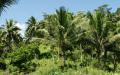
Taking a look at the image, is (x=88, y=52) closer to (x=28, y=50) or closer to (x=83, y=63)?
(x=83, y=63)

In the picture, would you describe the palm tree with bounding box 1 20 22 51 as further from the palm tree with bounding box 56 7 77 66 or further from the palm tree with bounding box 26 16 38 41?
the palm tree with bounding box 56 7 77 66

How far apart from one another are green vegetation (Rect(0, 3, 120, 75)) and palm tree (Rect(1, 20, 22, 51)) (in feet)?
30.9

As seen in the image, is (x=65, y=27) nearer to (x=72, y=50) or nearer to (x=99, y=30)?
(x=99, y=30)

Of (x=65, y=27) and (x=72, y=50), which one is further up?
(x=65, y=27)

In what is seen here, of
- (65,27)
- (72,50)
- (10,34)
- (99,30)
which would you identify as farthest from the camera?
(10,34)

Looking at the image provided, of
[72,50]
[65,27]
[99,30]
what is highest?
[65,27]

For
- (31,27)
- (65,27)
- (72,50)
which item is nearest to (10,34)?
(31,27)

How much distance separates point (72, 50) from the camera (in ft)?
118

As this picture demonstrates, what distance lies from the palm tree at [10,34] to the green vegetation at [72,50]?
30.9 feet

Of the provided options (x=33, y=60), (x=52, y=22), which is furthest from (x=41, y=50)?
(x=52, y=22)

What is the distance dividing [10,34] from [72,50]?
514 inches

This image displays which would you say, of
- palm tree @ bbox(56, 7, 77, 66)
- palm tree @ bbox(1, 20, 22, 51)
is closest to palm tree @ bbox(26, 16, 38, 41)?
palm tree @ bbox(1, 20, 22, 51)

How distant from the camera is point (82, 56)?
1375 inches

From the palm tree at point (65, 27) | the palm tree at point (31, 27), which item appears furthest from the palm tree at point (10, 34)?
the palm tree at point (65, 27)
